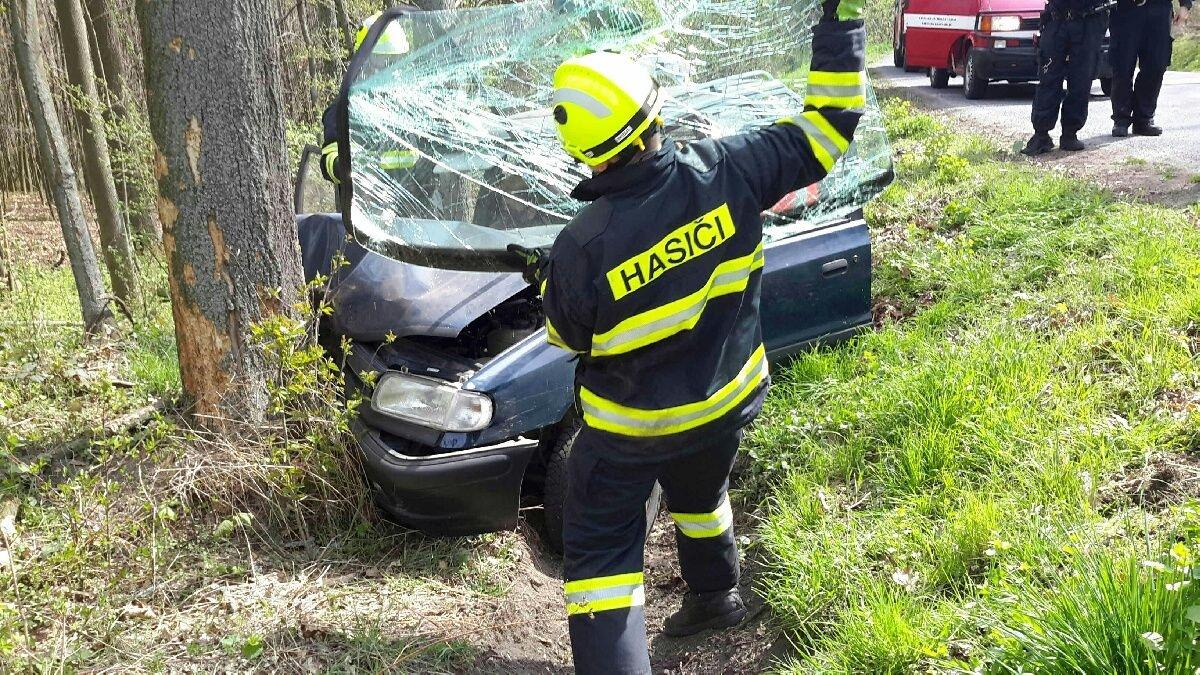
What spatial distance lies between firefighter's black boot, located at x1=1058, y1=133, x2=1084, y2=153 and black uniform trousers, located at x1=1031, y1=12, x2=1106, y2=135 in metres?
0.04

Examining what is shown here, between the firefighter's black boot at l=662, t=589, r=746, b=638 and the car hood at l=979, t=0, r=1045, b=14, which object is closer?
the firefighter's black boot at l=662, t=589, r=746, b=638

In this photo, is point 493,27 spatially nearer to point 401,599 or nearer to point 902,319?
point 401,599

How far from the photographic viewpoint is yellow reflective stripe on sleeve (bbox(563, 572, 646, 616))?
2.61 metres

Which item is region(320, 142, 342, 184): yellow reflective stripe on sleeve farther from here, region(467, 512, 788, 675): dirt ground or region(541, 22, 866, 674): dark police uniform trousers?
region(467, 512, 788, 675): dirt ground

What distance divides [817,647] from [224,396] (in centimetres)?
233

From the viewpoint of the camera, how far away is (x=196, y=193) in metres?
3.38

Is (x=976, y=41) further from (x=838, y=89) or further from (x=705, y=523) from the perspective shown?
(x=705, y=523)

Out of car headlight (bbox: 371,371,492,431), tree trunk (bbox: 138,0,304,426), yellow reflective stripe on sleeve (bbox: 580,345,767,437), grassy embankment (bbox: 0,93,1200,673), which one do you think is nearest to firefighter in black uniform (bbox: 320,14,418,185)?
tree trunk (bbox: 138,0,304,426)

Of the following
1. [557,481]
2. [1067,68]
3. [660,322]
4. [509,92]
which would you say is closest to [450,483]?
[557,481]

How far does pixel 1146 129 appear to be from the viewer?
7.25m

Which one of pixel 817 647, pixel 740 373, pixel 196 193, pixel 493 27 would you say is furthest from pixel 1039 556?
pixel 196 193

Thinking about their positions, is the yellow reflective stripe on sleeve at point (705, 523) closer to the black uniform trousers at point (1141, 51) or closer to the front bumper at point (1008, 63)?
the black uniform trousers at point (1141, 51)

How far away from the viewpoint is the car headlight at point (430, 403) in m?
3.09

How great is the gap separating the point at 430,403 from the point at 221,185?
1.17 metres
